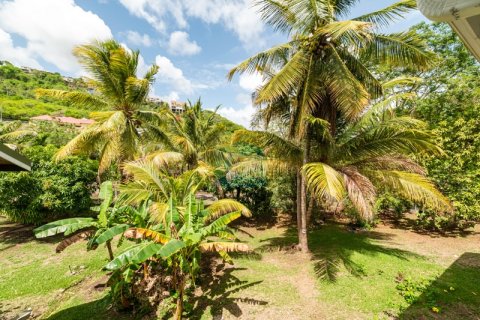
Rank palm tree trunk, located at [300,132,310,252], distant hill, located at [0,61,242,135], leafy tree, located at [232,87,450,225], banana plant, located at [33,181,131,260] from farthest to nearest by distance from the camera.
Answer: distant hill, located at [0,61,242,135] < palm tree trunk, located at [300,132,310,252] < leafy tree, located at [232,87,450,225] < banana plant, located at [33,181,131,260]

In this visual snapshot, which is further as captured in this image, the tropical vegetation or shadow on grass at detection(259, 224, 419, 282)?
shadow on grass at detection(259, 224, 419, 282)

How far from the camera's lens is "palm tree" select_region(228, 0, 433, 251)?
618 centimetres

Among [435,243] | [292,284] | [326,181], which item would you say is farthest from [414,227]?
[326,181]

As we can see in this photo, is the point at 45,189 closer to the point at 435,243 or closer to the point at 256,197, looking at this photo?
the point at 256,197

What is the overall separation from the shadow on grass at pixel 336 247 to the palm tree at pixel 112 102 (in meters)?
7.11

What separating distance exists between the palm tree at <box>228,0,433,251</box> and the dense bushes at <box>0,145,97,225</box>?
8.52 metres

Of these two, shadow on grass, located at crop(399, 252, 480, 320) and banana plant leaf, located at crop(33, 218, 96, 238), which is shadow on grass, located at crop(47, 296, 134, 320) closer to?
banana plant leaf, located at crop(33, 218, 96, 238)

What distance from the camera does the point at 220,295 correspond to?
19.1 ft

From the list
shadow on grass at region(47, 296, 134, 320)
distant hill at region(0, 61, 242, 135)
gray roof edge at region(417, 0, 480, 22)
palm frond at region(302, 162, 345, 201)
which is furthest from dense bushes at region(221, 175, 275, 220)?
distant hill at region(0, 61, 242, 135)

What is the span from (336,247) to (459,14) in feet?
29.3

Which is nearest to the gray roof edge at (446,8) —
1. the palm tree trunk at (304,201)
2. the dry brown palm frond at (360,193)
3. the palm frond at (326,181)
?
the palm frond at (326,181)

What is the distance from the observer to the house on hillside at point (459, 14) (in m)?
1.08

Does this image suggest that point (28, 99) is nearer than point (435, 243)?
No

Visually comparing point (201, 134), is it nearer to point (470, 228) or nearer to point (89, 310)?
point (89, 310)
